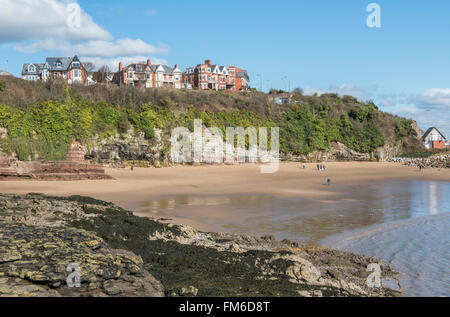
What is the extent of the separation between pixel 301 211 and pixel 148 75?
5254cm

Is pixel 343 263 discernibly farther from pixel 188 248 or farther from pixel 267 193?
pixel 267 193

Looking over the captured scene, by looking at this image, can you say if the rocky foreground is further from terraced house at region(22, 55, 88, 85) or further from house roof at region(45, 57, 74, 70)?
house roof at region(45, 57, 74, 70)

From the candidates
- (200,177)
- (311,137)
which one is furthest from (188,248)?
(311,137)

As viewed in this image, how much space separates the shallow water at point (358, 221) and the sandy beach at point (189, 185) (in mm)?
859

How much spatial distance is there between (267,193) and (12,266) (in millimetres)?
19513

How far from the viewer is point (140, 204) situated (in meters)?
19.5

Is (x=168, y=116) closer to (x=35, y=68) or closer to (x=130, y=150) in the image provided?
(x=130, y=150)

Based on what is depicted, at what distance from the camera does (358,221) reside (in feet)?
54.3

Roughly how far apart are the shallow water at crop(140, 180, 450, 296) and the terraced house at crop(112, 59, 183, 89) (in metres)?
45.9

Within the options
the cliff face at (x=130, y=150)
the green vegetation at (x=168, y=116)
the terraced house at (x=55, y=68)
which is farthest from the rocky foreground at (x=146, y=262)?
the terraced house at (x=55, y=68)

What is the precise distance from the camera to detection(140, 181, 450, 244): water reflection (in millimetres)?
14742

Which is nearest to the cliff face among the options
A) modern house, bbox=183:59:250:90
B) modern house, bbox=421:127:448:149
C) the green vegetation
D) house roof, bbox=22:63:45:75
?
the green vegetation

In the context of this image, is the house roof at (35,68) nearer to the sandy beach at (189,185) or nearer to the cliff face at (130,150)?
the cliff face at (130,150)

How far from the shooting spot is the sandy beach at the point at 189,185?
2109 centimetres
